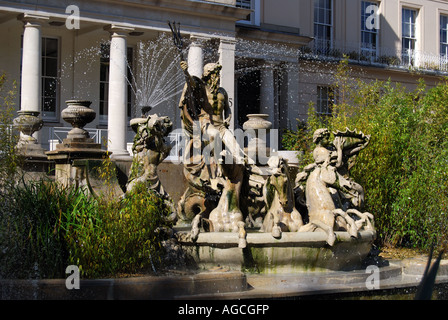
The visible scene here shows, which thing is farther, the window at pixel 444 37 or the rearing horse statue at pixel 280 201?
the window at pixel 444 37

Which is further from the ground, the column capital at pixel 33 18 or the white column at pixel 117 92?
the column capital at pixel 33 18

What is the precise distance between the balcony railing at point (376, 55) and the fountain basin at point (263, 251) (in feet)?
76.4

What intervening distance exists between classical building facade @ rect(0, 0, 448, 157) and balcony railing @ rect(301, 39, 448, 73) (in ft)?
0.21

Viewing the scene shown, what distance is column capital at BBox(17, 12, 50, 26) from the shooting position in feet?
72.9

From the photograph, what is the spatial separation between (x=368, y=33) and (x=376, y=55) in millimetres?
1259

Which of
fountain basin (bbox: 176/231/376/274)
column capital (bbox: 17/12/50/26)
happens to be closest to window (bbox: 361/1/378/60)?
column capital (bbox: 17/12/50/26)

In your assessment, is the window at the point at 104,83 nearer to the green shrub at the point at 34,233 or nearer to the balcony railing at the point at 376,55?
the balcony railing at the point at 376,55

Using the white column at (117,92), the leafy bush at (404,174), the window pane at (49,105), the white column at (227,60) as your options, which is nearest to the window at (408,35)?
the white column at (227,60)

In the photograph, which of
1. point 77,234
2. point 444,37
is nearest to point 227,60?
point 444,37

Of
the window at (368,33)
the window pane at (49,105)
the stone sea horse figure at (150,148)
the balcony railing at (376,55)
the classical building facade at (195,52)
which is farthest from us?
the window at (368,33)

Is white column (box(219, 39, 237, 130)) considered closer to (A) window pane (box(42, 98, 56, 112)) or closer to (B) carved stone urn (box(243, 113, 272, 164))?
(A) window pane (box(42, 98, 56, 112))

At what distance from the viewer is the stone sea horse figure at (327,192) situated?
8.16 m

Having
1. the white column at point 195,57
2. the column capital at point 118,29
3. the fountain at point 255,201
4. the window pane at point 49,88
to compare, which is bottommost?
the fountain at point 255,201
